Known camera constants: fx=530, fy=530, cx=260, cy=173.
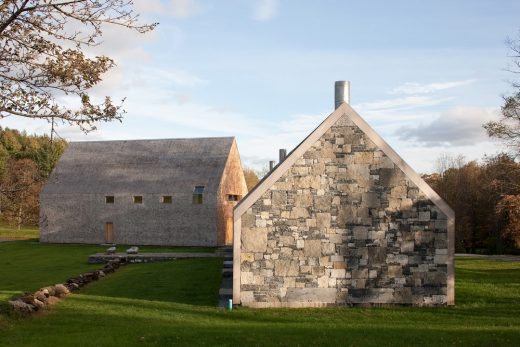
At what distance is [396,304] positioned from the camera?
1697cm

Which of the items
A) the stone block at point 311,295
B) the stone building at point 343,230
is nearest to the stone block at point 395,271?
the stone building at point 343,230

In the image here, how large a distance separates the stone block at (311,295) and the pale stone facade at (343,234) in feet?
0.10

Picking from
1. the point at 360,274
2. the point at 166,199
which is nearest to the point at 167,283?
the point at 360,274

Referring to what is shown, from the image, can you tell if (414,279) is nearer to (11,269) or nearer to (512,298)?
(512,298)

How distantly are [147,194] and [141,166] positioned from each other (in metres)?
3.47

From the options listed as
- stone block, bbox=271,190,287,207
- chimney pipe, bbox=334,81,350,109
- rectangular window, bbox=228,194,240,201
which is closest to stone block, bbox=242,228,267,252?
stone block, bbox=271,190,287,207

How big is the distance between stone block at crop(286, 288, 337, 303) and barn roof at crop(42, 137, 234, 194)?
965 inches

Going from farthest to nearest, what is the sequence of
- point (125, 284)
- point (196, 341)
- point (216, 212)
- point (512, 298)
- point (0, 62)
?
point (216, 212) → point (125, 284) → point (512, 298) → point (196, 341) → point (0, 62)

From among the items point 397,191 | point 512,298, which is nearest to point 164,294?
point 397,191

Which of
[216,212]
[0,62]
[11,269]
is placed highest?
[0,62]

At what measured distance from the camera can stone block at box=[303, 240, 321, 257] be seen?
17.0 metres

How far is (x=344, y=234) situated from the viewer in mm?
17125

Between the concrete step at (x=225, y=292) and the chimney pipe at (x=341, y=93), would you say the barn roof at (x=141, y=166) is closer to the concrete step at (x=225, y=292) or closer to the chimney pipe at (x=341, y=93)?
the concrete step at (x=225, y=292)

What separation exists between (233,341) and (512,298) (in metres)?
11.7
